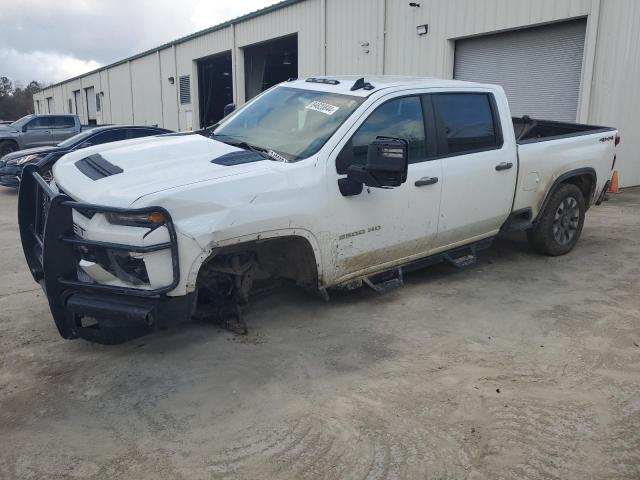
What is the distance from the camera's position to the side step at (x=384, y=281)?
453 cm

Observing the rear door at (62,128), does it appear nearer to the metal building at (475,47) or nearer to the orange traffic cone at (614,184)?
the metal building at (475,47)

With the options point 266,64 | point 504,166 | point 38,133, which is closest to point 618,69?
point 504,166

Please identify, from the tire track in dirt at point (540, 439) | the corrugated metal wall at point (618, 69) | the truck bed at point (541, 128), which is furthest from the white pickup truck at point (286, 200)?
the corrugated metal wall at point (618, 69)

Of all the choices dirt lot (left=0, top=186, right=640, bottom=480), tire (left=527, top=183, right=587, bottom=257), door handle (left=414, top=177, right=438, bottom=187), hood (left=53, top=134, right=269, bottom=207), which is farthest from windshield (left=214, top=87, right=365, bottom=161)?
tire (left=527, top=183, right=587, bottom=257)

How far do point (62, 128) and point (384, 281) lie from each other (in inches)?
670

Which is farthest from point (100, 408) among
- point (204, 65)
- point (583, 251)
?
point (204, 65)

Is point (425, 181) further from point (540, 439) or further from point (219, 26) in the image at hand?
point (219, 26)

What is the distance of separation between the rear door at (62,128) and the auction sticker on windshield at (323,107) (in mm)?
16218

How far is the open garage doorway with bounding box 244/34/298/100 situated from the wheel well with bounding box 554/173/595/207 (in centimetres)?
1588

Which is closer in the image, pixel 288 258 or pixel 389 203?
pixel 288 258

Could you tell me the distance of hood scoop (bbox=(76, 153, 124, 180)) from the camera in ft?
11.9

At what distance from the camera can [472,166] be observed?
491 cm

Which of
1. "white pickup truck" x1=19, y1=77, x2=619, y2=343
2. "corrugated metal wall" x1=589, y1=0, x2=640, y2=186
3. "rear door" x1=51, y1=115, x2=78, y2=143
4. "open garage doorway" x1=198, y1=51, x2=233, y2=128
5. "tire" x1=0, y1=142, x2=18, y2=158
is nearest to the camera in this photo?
"white pickup truck" x1=19, y1=77, x2=619, y2=343

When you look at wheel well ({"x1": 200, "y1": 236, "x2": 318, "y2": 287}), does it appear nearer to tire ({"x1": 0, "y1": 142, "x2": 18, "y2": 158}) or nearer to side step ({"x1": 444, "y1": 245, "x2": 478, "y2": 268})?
side step ({"x1": 444, "y1": 245, "x2": 478, "y2": 268})
